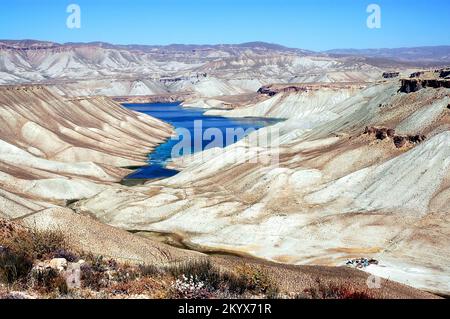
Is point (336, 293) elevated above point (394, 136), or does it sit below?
below

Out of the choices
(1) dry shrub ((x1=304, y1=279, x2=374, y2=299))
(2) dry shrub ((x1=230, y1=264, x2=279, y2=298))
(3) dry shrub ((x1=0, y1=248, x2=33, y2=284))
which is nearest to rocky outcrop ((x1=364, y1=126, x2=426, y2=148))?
(1) dry shrub ((x1=304, y1=279, x2=374, y2=299))

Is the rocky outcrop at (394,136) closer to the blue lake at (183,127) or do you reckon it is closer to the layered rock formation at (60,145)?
the blue lake at (183,127)

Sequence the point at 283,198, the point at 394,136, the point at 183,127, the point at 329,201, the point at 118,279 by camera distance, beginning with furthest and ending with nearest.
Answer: the point at 183,127 < the point at 394,136 < the point at 283,198 < the point at 329,201 < the point at 118,279

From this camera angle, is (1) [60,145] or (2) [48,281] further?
(1) [60,145]

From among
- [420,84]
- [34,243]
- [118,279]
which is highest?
[420,84]

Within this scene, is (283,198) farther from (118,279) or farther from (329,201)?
(118,279)

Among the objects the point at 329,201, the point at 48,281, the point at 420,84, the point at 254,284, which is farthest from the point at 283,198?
the point at 48,281

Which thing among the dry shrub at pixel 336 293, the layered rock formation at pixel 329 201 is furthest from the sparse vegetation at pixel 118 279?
the layered rock formation at pixel 329 201

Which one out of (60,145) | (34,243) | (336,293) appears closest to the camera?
(336,293)
